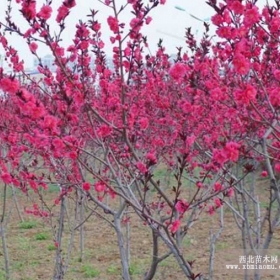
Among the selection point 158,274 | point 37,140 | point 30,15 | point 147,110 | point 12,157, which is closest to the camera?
point 30,15

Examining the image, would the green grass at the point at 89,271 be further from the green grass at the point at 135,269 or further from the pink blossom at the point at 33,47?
the pink blossom at the point at 33,47

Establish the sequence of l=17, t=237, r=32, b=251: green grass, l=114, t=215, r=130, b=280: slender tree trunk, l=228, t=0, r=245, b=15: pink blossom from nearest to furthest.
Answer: l=228, t=0, r=245, b=15: pink blossom < l=114, t=215, r=130, b=280: slender tree trunk < l=17, t=237, r=32, b=251: green grass

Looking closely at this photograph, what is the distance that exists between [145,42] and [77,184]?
1.45m

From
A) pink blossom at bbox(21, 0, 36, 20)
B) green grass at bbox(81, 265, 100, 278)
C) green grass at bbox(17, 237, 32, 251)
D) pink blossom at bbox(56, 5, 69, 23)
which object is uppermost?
pink blossom at bbox(56, 5, 69, 23)

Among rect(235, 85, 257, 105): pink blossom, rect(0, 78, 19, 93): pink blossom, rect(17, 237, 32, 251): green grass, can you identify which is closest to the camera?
rect(0, 78, 19, 93): pink blossom

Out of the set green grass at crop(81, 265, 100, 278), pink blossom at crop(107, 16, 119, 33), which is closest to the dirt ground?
green grass at crop(81, 265, 100, 278)

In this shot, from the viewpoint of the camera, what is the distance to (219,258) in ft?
19.7

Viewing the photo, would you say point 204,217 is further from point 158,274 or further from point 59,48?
point 59,48

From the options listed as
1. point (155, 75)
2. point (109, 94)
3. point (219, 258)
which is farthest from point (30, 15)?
point (219, 258)

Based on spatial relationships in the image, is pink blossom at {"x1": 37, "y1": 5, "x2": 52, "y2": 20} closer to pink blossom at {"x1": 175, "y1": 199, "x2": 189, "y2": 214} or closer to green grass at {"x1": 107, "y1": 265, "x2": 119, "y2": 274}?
pink blossom at {"x1": 175, "y1": 199, "x2": 189, "y2": 214}

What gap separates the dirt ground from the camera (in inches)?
221

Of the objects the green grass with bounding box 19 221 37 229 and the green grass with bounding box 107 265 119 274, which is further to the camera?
the green grass with bounding box 19 221 37 229

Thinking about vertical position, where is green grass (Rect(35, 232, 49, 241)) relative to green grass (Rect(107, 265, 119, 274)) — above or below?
above

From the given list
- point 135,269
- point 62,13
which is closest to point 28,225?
point 135,269
